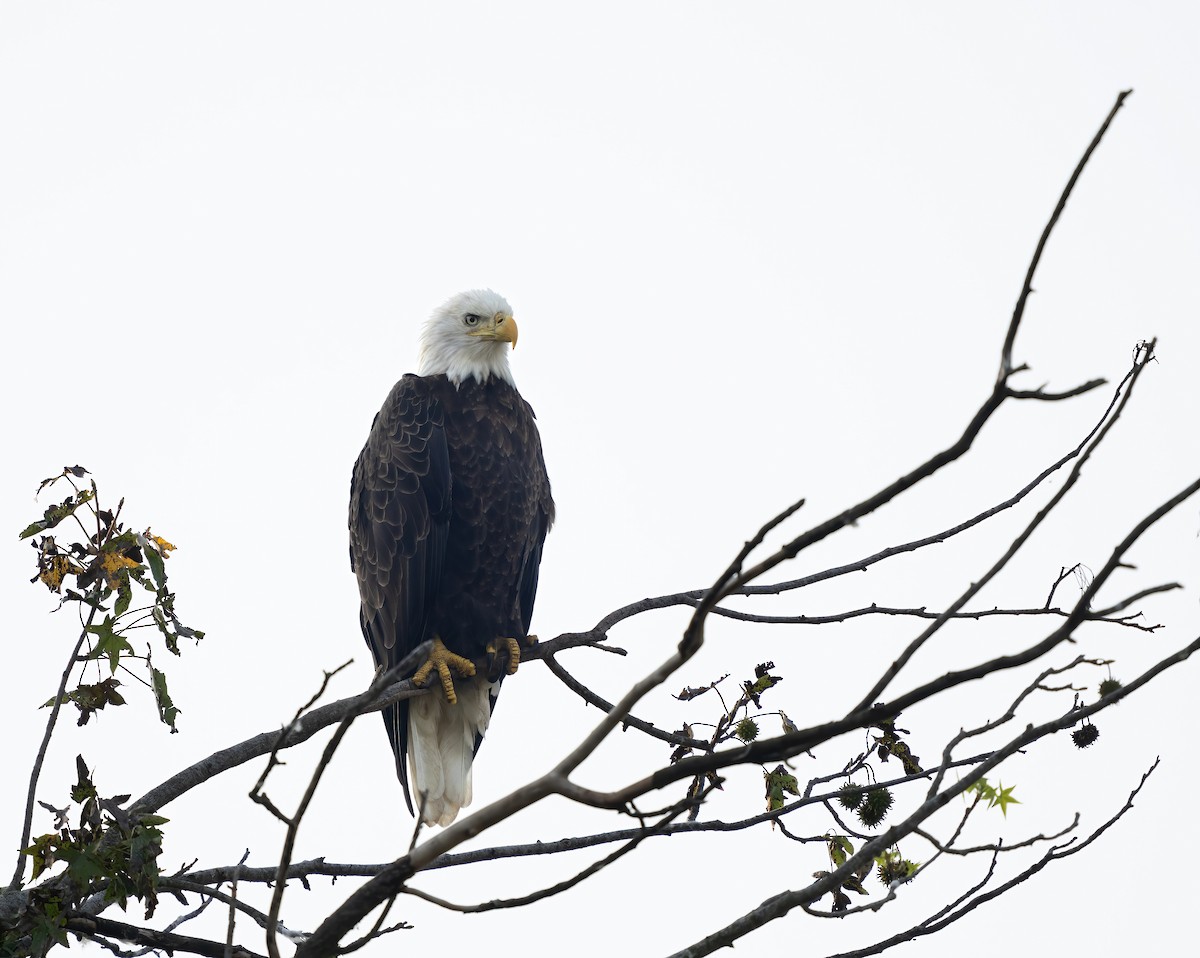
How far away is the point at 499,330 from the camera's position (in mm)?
5875

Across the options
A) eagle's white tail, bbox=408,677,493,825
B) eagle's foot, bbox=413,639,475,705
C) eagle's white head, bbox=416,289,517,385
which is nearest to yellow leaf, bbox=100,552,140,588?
eagle's foot, bbox=413,639,475,705

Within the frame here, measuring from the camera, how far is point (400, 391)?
5.66 meters

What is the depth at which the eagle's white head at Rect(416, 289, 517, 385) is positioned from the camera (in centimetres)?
586

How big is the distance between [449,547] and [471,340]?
1.01m

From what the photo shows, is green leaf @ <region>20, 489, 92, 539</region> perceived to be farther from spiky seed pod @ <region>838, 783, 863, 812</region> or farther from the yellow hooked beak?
the yellow hooked beak

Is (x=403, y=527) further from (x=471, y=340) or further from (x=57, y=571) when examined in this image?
(x=57, y=571)

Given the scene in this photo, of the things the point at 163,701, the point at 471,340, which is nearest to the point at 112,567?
the point at 163,701

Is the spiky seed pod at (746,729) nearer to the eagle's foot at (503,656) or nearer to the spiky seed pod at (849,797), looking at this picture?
the spiky seed pod at (849,797)

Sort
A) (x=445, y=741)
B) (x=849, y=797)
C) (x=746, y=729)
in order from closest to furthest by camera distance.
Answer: (x=849, y=797) < (x=746, y=729) < (x=445, y=741)

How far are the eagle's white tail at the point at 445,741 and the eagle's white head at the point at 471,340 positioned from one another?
1318 millimetres

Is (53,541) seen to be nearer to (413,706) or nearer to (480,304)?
(413,706)

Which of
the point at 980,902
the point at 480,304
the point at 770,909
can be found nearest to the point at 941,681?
the point at 770,909

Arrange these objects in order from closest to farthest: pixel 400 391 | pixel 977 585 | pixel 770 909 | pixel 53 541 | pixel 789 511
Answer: pixel 789 511, pixel 977 585, pixel 770 909, pixel 53 541, pixel 400 391

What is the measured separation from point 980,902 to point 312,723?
166 cm
